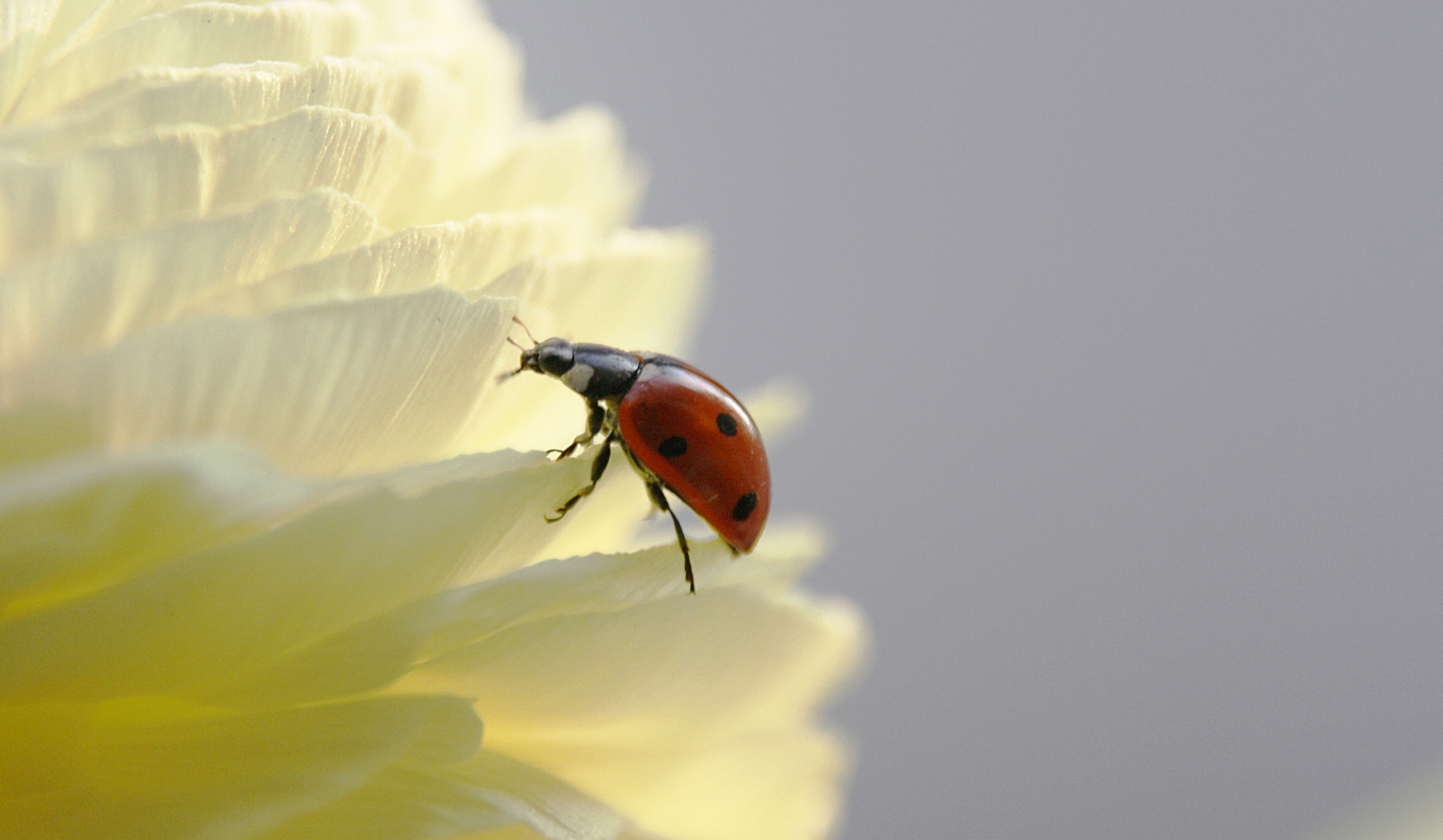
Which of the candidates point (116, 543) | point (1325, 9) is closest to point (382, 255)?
point (116, 543)

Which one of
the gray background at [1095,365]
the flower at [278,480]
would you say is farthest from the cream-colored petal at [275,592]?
the gray background at [1095,365]

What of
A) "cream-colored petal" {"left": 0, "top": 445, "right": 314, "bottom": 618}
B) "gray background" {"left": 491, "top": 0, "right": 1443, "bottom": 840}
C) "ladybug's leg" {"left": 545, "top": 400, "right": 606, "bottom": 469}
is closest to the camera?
"cream-colored petal" {"left": 0, "top": 445, "right": 314, "bottom": 618}

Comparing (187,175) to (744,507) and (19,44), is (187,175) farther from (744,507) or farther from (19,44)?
(744,507)

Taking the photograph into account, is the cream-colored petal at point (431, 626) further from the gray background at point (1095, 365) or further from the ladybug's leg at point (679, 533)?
the gray background at point (1095, 365)

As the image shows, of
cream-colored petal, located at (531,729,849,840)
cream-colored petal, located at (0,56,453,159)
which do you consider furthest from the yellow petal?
cream-colored petal, located at (531,729,849,840)

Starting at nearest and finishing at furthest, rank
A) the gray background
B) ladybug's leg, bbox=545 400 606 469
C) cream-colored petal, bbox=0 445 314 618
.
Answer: cream-colored petal, bbox=0 445 314 618, ladybug's leg, bbox=545 400 606 469, the gray background

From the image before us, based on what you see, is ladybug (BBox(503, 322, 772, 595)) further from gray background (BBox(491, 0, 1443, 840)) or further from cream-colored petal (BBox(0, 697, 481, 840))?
gray background (BBox(491, 0, 1443, 840))

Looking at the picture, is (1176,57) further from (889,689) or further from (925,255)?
(889,689)
